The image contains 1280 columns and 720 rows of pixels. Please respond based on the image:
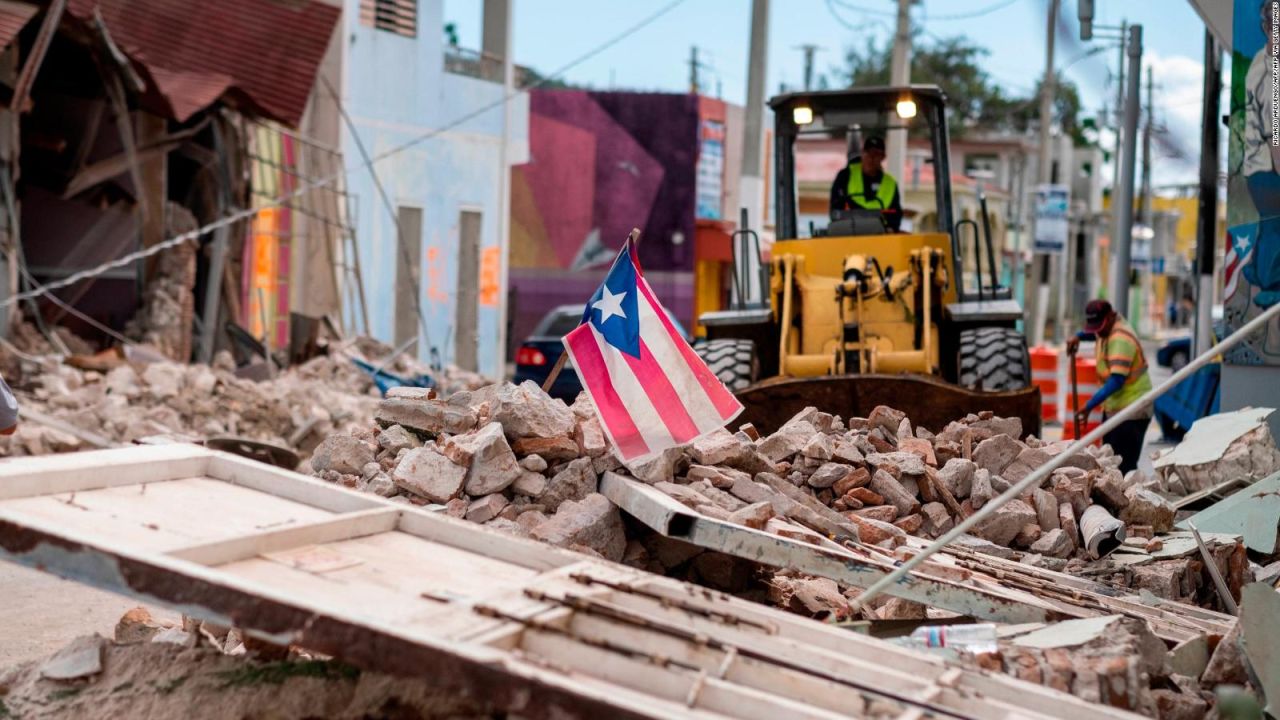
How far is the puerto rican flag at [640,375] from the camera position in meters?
7.10

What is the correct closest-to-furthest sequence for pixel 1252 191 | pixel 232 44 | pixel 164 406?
pixel 1252 191 → pixel 164 406 → pixel 232 44

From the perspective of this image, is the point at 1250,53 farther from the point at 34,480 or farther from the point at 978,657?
the point at 34,480

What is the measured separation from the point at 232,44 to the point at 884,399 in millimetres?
14045

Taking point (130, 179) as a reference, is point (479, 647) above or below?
below

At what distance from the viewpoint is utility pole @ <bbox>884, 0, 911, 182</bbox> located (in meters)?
27.0

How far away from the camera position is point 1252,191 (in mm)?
12828

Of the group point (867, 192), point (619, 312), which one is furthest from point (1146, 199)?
point (619, 312)

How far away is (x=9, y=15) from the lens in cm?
1670

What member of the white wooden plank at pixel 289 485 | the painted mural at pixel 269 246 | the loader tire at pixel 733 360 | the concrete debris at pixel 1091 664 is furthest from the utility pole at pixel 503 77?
the concrete debris at pixel 1091 664

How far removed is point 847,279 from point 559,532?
7.09 m

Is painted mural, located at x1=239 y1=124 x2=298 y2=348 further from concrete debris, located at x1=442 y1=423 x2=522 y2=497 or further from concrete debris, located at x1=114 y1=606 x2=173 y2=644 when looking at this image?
concrete debris, located at x1=114 y1=606 x2=173 y2=644

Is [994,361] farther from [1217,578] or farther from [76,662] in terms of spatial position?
[76,662]

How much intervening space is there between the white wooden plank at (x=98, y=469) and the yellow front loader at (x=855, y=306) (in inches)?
248

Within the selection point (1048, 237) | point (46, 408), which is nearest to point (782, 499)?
point (46, 408)
